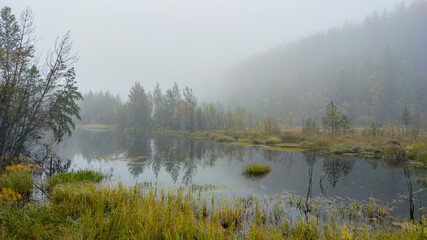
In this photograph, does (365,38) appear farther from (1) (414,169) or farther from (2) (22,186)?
(2) (22,186)

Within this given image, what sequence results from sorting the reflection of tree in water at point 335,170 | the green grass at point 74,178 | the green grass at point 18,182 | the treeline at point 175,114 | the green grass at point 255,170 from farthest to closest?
1. the treeline at point 175,114
2. the green grass at point 255,170
3. the reflection of tree in water at point 335,170
4. the green grass at point 74,178
5. the green grass at point 18,182

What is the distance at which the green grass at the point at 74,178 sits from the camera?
816 centimetres

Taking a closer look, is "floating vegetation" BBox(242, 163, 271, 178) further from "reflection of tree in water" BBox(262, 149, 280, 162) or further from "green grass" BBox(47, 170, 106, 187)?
"green grass" BBox(47, 170, 106, 187)

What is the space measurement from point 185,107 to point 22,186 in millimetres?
51306

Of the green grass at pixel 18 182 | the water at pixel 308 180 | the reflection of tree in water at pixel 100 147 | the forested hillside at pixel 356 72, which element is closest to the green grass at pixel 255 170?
the water at pixel 308 180

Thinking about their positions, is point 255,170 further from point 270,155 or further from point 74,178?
point 74,178

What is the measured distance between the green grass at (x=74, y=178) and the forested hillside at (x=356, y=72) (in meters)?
56.5

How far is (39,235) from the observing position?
374 cm

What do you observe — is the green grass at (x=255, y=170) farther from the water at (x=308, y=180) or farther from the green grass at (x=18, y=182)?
the green grass at (x=18, y=182)

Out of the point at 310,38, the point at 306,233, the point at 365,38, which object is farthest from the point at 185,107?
the point at 310,38

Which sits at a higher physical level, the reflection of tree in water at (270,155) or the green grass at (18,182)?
the green grass at (18,182)

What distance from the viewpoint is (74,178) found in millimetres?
8852

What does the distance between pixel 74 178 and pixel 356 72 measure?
121 meters

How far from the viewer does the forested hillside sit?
76250 millimetres
